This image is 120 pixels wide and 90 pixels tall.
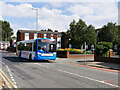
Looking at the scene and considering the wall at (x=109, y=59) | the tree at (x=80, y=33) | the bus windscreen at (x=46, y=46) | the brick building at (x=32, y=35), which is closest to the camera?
the wall at (x=109, y=59)

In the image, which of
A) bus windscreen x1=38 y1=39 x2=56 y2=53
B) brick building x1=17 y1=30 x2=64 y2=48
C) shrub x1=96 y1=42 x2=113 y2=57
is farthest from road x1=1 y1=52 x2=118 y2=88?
brick building x1=17 y1=30 x2=64 y2=48

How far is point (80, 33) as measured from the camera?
173ft

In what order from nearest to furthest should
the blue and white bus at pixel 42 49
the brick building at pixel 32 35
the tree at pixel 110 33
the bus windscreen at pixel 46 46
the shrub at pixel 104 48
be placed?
1. the blue and white bus at pixel 42 49
2. the bus windscreen at pixel 46 46
3. the shrub at pixel 104 48
4. the tree at pixel 110 33
5. the brick building at pixel 32 35

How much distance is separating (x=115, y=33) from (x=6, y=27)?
85558 mm

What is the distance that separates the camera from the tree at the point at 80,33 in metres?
51.2

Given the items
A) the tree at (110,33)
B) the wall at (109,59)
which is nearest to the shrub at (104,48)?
the wall at (109,59)

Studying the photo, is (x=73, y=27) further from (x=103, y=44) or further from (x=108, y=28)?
(x=103, y=44)

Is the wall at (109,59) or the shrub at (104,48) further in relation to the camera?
the shrub at (104,48)

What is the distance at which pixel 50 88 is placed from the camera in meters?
6.62

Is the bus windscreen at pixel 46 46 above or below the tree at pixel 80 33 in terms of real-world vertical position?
below

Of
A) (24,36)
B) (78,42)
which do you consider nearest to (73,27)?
(78,42)

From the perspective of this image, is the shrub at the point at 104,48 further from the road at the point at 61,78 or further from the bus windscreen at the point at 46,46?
the road at the point at 61,78

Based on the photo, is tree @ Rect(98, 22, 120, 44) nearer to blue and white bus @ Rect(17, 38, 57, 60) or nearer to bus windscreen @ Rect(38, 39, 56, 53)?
blue and white bus @ Rect(17, 38, 57, 60)

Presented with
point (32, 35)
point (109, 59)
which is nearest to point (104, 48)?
point (109, 59)
